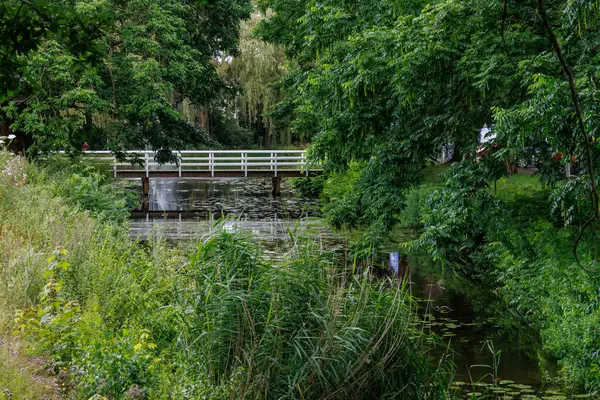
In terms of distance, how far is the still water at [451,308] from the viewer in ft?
27.8

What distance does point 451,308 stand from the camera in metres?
12.6

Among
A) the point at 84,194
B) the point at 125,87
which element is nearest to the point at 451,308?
the point at 84,194

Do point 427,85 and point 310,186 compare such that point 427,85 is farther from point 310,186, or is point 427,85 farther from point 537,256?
point 310,186

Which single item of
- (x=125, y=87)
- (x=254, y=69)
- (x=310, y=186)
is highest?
(x=254, y=69)

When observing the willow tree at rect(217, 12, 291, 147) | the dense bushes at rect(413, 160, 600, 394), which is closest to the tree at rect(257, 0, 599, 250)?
the dense bushes at rect(413, 160, 600, 394)

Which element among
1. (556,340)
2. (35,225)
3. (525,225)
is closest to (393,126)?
(525,225)

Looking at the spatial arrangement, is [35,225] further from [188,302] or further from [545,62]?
[545,62]

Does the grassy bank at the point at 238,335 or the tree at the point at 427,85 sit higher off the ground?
the tree at the point at 427,85

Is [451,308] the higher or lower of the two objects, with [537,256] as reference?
lower

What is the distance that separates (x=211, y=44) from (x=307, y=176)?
7307 mm

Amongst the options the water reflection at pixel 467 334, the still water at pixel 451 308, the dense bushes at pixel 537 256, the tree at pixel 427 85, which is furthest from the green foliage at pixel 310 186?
the dense bushes at pixel 537 256

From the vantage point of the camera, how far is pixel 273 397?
600 centimetres

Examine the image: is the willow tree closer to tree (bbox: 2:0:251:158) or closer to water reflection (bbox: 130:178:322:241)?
water reflection (bbox: 130:178:322:241)

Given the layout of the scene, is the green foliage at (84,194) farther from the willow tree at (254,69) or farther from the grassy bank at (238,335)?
the willow tree at (254,69)
